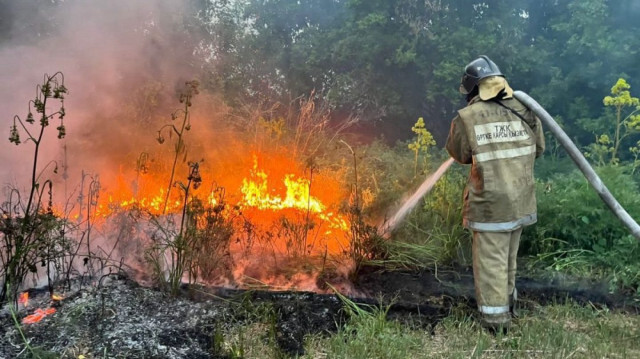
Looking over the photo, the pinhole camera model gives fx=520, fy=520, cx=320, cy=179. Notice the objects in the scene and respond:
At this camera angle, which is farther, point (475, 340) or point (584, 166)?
point (584, 166)

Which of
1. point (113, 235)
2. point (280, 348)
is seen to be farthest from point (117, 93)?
point (280, 348)

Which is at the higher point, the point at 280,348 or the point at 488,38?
the point at 488,38

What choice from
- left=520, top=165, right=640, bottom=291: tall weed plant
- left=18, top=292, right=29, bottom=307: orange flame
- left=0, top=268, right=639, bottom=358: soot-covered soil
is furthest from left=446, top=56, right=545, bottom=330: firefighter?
left=18, top=292, right=29, bottom=307: orange flame

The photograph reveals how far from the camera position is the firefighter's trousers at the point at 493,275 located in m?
3.84

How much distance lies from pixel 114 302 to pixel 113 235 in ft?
4.71

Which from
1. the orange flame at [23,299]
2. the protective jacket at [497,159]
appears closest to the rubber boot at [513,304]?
the protective jacket at [497,159]

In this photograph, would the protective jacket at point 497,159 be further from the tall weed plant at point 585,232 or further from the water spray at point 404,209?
the tall weed plant at point 585,232

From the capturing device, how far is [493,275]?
12.7ft

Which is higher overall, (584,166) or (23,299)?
(584,166)

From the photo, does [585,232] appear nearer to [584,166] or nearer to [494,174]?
[584,166]

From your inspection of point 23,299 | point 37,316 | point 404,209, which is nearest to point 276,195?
point 404,209

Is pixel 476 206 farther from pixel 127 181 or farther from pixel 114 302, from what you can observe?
pixel 127 181

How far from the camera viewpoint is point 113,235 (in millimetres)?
5082

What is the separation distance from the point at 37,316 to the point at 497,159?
3.42 m
